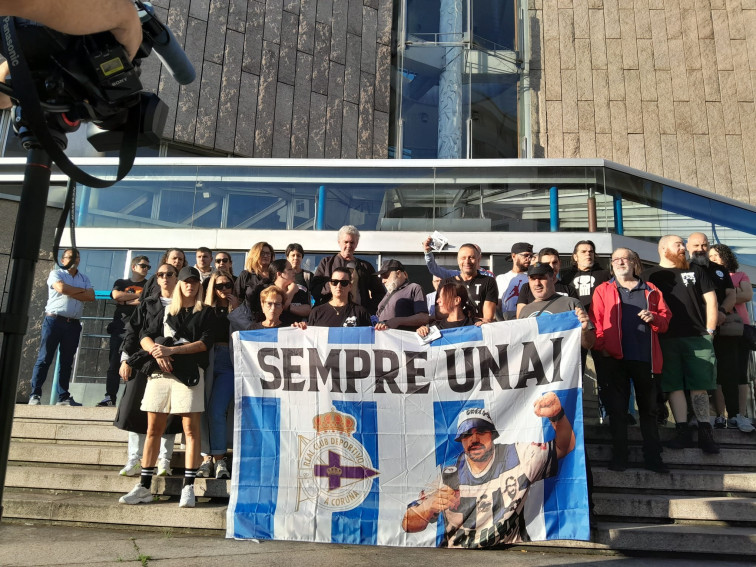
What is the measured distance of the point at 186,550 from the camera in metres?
4.38

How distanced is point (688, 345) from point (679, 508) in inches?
67.1

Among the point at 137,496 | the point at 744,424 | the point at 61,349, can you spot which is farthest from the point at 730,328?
the point at 61,349

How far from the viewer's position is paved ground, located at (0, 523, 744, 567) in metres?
4.10

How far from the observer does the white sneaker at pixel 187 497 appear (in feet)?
16.8

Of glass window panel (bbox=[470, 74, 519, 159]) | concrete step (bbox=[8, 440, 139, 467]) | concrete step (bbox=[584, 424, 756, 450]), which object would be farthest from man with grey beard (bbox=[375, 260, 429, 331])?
glass window panel (bbox=[470, 74, 519, 159])

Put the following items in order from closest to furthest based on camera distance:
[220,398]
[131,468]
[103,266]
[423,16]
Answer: [131,468] → [220,398] → [103,266] → [423,16]

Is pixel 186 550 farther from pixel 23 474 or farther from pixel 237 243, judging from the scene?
pixel 237 243

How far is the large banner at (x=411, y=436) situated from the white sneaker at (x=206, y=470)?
2.96ft

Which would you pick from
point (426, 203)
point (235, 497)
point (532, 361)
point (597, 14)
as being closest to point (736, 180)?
point (597, 14)

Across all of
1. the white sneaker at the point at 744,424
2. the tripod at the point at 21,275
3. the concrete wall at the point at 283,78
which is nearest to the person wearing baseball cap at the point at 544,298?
the white sneaker at the point at 744,424

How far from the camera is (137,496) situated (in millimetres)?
5180

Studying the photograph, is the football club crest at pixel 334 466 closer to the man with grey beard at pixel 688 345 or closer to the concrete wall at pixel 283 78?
the man with grey beard at pixel 688 345

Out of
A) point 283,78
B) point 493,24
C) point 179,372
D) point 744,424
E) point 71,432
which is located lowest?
point 71,432

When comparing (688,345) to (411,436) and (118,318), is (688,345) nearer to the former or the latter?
(411,436)
